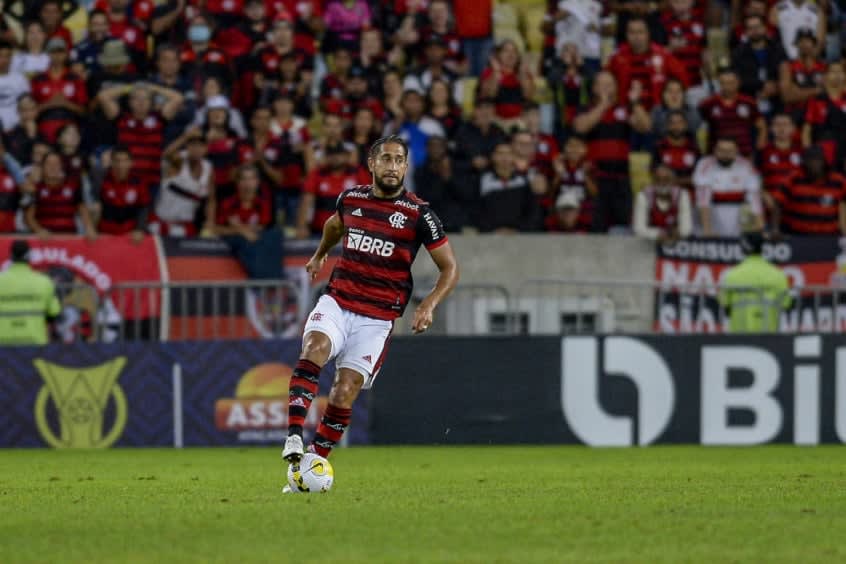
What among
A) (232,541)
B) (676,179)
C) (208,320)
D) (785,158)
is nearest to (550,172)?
(676,179)

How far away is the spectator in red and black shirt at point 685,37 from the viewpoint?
2294 centimetres

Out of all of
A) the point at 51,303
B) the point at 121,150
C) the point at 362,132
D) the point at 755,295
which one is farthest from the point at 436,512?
the point at 362,132

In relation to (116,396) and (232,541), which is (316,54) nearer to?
(116,396)

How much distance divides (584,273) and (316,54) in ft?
16.6

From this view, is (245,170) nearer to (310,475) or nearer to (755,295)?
(755,295)

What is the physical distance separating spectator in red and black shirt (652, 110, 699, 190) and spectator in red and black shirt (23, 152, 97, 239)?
6.76 metres

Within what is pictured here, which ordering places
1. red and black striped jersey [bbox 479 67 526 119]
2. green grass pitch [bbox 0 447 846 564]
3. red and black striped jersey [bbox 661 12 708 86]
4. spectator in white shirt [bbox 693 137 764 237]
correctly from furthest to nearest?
red and black striped jersey [bbox 661 12 708 86]
red and black striped jersey [bbox 479 67 526 119]
spectator in white shirt [bbox 693 137 764 237]
green grass pitch [bbox 0 447 846 564]

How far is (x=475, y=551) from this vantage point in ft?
25.4

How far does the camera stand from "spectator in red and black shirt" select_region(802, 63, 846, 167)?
2159 centimetres

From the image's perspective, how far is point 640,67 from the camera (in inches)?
870

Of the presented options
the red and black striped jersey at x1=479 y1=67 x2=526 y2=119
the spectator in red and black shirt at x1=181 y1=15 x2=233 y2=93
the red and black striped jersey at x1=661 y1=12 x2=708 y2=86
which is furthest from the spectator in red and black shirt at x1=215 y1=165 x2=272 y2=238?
the red and black striped jersey at x1=661 y1=12 x2=708 y2=86

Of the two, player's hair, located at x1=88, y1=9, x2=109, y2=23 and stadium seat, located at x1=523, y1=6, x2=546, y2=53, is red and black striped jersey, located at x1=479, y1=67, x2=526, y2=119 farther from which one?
player's hair, located at x1=88, y1=9, x2=109, y2=23

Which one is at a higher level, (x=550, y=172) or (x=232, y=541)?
(x=550, y=172)

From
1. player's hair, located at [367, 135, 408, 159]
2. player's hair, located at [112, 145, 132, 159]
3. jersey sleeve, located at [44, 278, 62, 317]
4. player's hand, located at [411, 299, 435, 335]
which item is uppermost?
player's hair, located at [112, 145, 132, 159]
